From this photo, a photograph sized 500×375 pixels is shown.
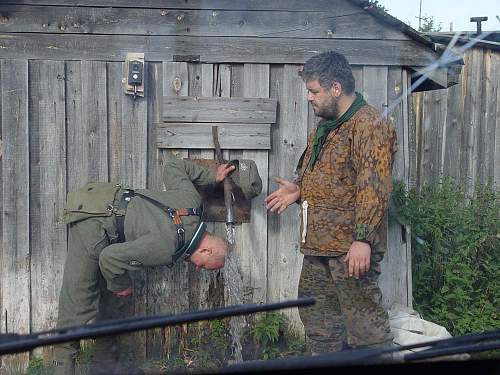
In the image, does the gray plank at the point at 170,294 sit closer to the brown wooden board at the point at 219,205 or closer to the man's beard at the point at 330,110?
the brown wooden board at the point at 219,205

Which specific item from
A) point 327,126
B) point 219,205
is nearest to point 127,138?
point 219,205

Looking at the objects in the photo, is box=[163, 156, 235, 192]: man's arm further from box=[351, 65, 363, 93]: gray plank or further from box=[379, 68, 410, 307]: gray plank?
box=[379, 68, 410, 307]: gray plank

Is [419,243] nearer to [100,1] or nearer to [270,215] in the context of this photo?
[270,215]

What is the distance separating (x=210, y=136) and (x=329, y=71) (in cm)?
121

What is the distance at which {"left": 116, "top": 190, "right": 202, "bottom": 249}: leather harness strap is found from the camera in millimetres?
5117

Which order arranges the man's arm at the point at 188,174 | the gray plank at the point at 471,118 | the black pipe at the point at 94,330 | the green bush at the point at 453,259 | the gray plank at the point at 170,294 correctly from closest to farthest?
1. the black pipe at the point at 94,330
2. the man's arm at the point at 188,174
3. the gray plank at the point at 170,294
4. the green bush at the point at 453,259
5. the gray plank at the point at 471,118

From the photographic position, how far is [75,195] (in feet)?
17.9

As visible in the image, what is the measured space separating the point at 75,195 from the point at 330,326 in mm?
1951

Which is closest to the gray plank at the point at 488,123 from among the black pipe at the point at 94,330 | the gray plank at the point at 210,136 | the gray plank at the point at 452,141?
the gray plank at the point at 452,141

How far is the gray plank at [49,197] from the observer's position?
223 inches

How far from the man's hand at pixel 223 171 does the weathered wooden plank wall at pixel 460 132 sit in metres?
5.79

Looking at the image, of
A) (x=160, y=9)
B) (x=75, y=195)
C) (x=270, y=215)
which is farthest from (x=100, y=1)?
(x=270, y=215)

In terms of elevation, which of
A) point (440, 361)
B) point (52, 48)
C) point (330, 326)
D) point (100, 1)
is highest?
point (100, 1)

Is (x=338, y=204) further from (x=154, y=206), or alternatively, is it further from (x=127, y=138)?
(x=127, y=138)
